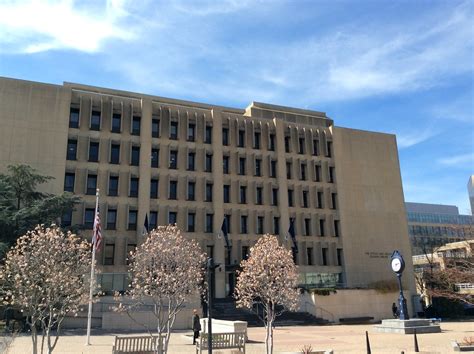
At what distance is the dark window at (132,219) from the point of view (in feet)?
152

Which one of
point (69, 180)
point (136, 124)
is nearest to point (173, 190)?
point (136, 124)

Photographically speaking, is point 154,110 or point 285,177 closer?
point 154,110

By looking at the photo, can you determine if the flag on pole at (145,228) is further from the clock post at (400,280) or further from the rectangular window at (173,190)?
the clock post at (400,280)

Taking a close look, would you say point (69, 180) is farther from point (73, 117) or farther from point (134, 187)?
point (73, 117)

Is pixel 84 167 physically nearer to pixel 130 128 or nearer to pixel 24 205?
pixel 130 128

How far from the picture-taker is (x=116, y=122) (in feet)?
159

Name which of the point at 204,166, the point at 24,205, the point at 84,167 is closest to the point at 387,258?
the point at 204,166

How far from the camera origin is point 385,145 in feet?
205

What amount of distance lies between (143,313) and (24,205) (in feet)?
44.2

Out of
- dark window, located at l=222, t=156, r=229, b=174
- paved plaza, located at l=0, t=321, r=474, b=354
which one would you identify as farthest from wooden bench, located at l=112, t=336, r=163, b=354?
dark window, located at l=222, t=156, r=229, b=174

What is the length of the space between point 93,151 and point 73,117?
4212 mm

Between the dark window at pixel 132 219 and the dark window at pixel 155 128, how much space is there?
914cm

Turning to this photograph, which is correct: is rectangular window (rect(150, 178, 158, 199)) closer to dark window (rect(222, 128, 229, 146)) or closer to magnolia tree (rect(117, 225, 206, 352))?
dark window (rect(222, 128, 229, 146))

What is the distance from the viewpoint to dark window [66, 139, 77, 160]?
45.2 m
